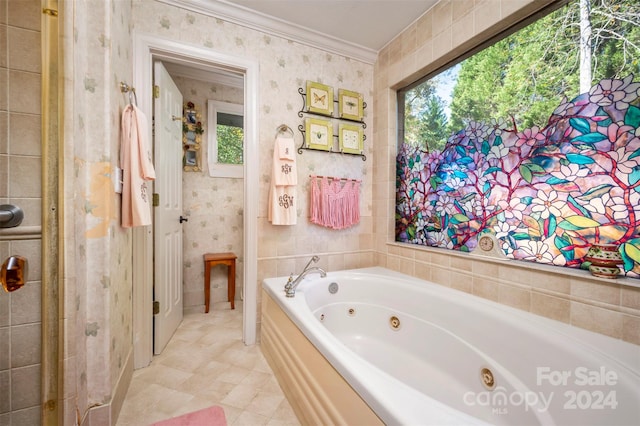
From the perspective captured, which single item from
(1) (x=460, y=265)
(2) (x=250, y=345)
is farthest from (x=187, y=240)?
(1) (x=460, y=265)

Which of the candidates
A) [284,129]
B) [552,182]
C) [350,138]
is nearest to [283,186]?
[284,129]

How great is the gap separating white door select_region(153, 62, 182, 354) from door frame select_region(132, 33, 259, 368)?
0.08 meters

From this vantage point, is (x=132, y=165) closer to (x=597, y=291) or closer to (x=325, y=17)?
(x=325, y=17)

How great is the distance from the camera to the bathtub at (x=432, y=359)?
2.54 feet

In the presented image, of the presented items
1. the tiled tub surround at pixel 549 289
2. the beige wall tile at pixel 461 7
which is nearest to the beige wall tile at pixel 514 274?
the tiled tub surround at pixel 549 289

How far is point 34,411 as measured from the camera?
2.54 feet

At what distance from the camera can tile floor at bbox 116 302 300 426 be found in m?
1.25

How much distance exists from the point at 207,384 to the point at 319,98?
2.15 meters

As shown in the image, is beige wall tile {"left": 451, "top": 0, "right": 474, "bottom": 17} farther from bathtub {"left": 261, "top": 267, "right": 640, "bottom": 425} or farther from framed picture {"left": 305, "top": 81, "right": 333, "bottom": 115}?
bathtub {"left": 261, "top": 267, "right": 640, "bottom": 425}

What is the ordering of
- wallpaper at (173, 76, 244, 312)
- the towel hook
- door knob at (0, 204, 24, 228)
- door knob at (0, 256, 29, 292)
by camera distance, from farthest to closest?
wallpaper at (173, 76, 244, 312) < the towel hook < door knob at (0, 204, 24, 228) < door knob at (0, 256, 29, 292)

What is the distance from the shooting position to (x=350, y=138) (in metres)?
→ 2.21

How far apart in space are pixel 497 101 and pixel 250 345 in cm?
235

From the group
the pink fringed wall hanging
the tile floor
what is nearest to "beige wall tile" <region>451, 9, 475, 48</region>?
the pink fringed wall hanging

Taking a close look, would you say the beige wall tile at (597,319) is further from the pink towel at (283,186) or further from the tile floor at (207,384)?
the pink towel at (283,186)
